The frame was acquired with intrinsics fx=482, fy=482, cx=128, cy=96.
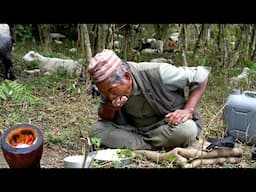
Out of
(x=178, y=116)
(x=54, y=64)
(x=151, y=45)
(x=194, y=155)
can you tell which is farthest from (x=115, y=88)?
(x=151, y=45)

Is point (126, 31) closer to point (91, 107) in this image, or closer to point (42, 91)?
point (42, 91)

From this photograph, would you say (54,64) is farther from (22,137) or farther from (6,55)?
(22,137)

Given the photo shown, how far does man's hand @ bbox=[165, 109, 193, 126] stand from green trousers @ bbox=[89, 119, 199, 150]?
0.03 metres

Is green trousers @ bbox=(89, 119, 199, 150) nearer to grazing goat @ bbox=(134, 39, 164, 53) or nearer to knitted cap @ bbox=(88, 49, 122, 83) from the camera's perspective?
knitted cap @ bbox=(88, 49, 122, 83)

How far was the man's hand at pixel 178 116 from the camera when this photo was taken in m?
2.63

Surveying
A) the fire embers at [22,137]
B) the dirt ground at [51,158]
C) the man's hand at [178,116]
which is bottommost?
the dirt ground at [51,158]

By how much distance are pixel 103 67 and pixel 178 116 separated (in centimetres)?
51

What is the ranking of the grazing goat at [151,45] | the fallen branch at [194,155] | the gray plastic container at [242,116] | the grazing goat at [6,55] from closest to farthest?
the fallen branch at [194,155] → the gray plastic container at [242,116] → the grazing goat at [6,55] → the grazing goat at [151,45]

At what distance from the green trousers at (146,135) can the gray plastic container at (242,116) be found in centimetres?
32

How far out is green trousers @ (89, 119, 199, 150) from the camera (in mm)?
2674

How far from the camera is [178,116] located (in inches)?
104

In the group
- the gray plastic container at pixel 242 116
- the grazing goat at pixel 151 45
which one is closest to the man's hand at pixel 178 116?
the gray plastic container at pixel 242 116

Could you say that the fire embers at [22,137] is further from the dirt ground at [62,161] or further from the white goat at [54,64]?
the white goat at [54,64]
